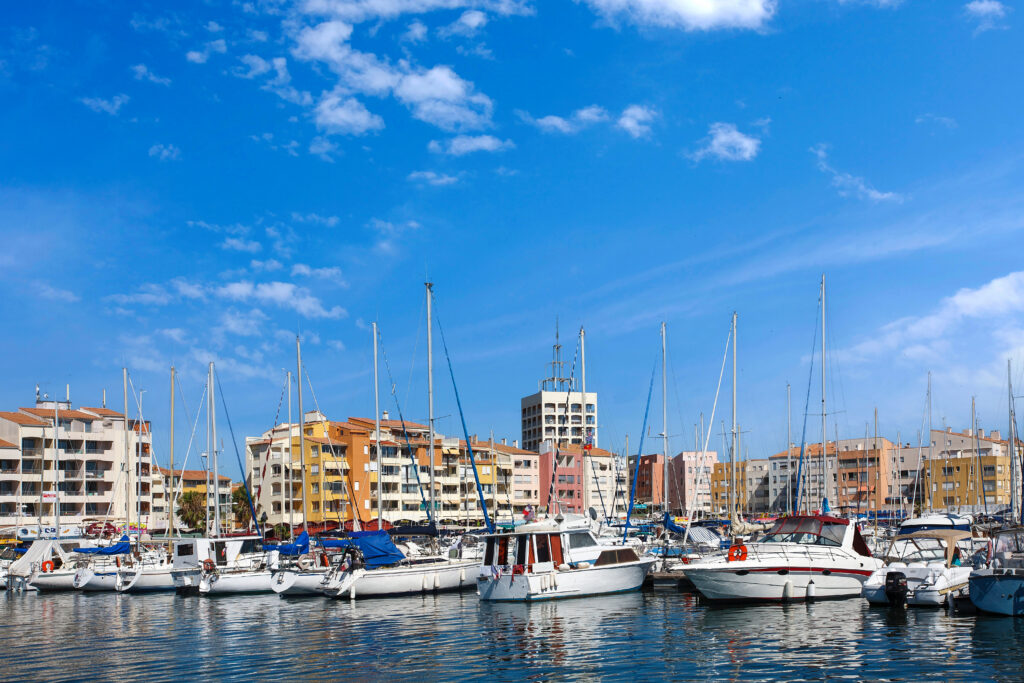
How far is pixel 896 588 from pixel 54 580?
4495 cm

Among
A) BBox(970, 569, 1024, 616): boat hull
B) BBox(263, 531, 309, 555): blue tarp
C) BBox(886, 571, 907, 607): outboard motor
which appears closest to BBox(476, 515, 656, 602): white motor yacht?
BBox(886, 571, 907, 607): outboard motor

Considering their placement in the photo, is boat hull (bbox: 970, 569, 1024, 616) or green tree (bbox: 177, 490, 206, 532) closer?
→ boat hull (bbox: 970, 569, 1024, 616)

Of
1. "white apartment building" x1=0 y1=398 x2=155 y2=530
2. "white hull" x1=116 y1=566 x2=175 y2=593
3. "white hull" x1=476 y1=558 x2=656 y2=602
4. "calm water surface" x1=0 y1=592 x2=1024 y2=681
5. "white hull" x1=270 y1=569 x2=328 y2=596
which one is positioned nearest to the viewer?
"calm water surface" x1=0 y1=592 x2=1024 y2=681

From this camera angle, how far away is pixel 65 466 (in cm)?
9662

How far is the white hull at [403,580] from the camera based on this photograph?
4181 centimetres

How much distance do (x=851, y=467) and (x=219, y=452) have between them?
10453cm

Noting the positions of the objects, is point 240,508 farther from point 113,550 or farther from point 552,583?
point 552,583

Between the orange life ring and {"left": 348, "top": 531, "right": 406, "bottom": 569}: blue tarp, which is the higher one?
the orange life ring

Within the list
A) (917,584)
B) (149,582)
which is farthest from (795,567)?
(149,582)

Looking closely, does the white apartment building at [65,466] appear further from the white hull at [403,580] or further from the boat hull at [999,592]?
the boat hull at [999,592]

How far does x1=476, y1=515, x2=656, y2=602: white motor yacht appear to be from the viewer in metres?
37.5

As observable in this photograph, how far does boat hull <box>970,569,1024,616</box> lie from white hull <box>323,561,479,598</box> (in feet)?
72.6

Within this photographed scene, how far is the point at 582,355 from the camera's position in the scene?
64.4 metres

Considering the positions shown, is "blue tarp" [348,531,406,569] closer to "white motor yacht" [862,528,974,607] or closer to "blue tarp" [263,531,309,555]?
"blue tarp" [263,531,309,555]
